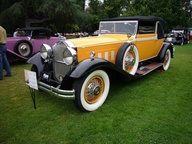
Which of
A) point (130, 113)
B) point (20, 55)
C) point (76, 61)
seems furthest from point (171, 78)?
point (20, 55)

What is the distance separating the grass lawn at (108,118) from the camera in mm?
2523

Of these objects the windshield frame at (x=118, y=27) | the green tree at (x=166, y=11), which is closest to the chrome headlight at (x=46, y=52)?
the windshield frame at (x=118, y=27)

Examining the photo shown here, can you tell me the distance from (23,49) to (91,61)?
5.36 metres

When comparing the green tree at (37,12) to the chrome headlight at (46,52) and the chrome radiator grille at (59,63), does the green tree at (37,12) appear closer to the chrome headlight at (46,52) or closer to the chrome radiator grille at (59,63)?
the chrome headlight at (46,52)

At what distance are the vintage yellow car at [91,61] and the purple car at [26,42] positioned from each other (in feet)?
12.2

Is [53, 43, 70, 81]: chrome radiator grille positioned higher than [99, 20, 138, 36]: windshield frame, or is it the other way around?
[99, 20, 138, 36]: windshield frame

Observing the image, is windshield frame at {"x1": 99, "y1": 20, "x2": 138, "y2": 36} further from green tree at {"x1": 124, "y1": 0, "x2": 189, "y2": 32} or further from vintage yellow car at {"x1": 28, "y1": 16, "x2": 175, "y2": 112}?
green tree at {"x1": 124, "y1": 0, "x2": 189, "y2": 32}

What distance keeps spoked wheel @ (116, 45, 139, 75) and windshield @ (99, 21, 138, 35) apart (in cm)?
63

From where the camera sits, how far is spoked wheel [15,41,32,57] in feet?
23.6

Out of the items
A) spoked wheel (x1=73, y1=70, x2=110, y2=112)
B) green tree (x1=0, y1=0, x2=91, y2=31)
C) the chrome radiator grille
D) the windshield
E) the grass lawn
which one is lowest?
the grass lawn

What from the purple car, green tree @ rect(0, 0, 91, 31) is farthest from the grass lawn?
green tree @ rect(0, 0, 91, 31)

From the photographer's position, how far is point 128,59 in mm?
4230

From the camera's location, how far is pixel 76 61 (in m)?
3.33

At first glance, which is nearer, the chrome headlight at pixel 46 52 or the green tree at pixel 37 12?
the chrome headlight at pixel 46 52
